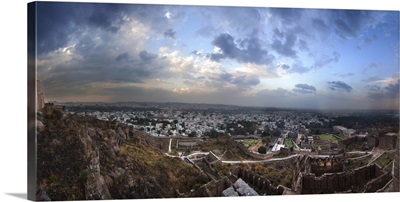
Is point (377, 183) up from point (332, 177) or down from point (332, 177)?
down

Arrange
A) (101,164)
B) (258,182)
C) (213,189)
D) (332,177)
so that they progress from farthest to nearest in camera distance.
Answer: (332,177)
(258,182)
(213,189)
(101,164)

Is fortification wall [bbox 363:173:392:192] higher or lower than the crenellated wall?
lower

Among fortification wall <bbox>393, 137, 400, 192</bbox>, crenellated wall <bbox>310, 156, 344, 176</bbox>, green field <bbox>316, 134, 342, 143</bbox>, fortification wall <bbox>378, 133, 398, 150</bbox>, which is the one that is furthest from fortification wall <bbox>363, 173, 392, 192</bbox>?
green field <bbox>316, 134, 342, 143</bbox>

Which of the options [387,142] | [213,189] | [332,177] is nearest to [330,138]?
[332,177]

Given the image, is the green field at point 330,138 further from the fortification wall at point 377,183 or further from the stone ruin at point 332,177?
the fortification wall at point 377,183

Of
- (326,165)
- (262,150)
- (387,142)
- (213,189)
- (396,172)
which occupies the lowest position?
(213,189)

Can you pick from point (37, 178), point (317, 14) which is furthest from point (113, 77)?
point (317, 14)

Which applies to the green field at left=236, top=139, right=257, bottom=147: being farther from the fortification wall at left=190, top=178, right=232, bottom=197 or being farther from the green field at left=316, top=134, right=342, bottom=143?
the green field at left=316, top=134, right=342, bottom=143

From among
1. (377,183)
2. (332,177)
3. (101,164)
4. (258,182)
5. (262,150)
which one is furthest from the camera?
(377,183)

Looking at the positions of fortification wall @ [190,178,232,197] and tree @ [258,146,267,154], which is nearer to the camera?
fortification wall @ [190,178,232,197]

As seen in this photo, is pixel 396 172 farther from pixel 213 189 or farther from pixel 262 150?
pixel 213 189
